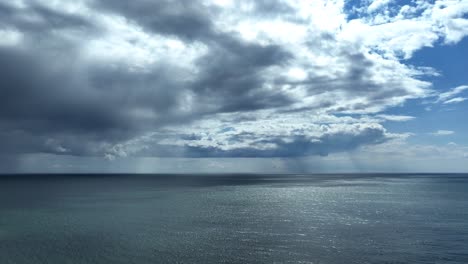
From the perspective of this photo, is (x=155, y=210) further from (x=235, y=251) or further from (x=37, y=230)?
(x=235, y=251)

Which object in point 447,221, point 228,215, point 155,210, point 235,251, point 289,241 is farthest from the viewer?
point 155,210

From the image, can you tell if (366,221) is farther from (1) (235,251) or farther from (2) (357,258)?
(1) (235,251)

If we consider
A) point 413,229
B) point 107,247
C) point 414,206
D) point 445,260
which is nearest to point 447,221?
point 413,229

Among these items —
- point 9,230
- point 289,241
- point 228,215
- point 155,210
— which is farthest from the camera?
point 155,210

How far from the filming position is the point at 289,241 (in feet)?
182

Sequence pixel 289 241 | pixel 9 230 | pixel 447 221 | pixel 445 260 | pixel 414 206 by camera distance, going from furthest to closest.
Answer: pixel 414 206 → pixel 447 221 → pixel 9 230 → pixel 289 241 → pixel 445 260

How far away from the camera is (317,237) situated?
58.3m

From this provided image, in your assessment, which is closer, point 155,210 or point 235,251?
point 235,251

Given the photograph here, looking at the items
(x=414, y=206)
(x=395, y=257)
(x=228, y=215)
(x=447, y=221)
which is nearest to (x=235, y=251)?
(x=395, y=257)

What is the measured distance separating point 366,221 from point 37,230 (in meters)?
69.5

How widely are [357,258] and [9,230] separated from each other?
63.4 meters

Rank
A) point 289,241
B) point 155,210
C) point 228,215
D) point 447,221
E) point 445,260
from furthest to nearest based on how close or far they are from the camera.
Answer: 1. point 155,210
2. point 228,215
3. point 447,221
4. point 289,241
5. point 445,260

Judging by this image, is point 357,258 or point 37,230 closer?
point 357,258

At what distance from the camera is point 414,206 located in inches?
3974
